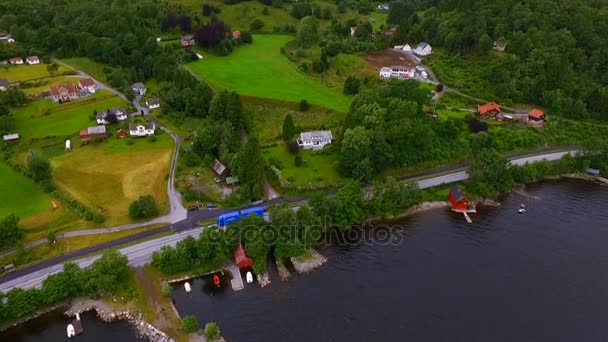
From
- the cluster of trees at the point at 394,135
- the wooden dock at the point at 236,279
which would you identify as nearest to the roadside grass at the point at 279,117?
the cluster of trees at the point at 394,135

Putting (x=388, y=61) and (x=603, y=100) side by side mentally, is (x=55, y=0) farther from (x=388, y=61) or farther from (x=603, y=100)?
(x=603, y=100)

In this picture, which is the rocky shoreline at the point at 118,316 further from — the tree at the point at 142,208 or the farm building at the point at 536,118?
the farm building at the point at 536,118

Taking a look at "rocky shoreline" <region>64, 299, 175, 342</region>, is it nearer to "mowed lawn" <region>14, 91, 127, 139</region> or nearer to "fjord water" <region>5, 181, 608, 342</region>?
"fjord water" <region>5, 181, 608, 342</region>

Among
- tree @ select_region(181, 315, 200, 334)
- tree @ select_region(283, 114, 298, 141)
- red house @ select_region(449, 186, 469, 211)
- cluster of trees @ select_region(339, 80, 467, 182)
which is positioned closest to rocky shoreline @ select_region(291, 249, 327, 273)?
tree @ select_region(181, 315, 200, 334)

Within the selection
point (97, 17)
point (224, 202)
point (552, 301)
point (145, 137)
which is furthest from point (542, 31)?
point (97, 17)

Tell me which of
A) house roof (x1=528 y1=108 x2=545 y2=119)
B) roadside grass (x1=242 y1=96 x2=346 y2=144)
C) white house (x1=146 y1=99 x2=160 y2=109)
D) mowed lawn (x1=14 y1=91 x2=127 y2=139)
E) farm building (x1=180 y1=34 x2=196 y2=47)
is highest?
house roof (x1=528 y1=108 x2=545 y2=119)

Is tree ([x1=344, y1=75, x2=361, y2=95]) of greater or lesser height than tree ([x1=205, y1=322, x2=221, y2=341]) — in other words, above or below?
above

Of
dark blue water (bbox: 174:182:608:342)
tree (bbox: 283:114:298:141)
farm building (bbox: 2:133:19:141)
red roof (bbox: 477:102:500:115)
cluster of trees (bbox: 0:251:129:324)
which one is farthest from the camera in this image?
red roof (bbox: 477:102:500:115)

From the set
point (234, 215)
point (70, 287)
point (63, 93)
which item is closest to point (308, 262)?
point (234, 215)
